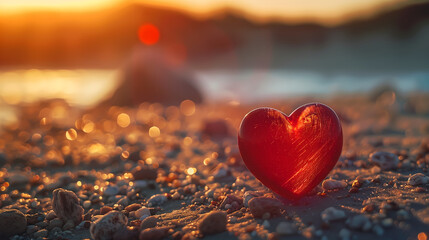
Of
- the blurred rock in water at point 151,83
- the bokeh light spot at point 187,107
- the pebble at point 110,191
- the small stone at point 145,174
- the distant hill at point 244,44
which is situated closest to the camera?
the pebble at point 110,191

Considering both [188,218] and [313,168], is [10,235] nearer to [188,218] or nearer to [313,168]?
[188,218]

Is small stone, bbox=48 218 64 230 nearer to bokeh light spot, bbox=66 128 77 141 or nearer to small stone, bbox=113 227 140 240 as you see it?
small stone, bbox=113 227 140 240

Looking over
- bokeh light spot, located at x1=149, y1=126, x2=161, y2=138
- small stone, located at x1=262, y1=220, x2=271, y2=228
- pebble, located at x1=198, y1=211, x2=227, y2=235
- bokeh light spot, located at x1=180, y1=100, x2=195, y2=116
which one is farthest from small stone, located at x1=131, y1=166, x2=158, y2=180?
bokeh light spot, located at x1=180, y1=100, x2=195, y2=116

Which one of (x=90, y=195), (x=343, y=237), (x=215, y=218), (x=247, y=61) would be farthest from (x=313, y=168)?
(x=247, y=61)

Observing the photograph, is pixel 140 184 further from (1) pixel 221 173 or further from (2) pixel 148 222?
(2) pixel 148 222

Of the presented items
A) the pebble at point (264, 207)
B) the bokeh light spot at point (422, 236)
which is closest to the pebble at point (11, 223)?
the pebble at point (264, 207)

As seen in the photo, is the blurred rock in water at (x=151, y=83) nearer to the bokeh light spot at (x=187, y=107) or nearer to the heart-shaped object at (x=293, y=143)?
A: the bokeh light spot at (x=187, y=107)

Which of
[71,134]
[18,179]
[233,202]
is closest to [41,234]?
[233,202]
